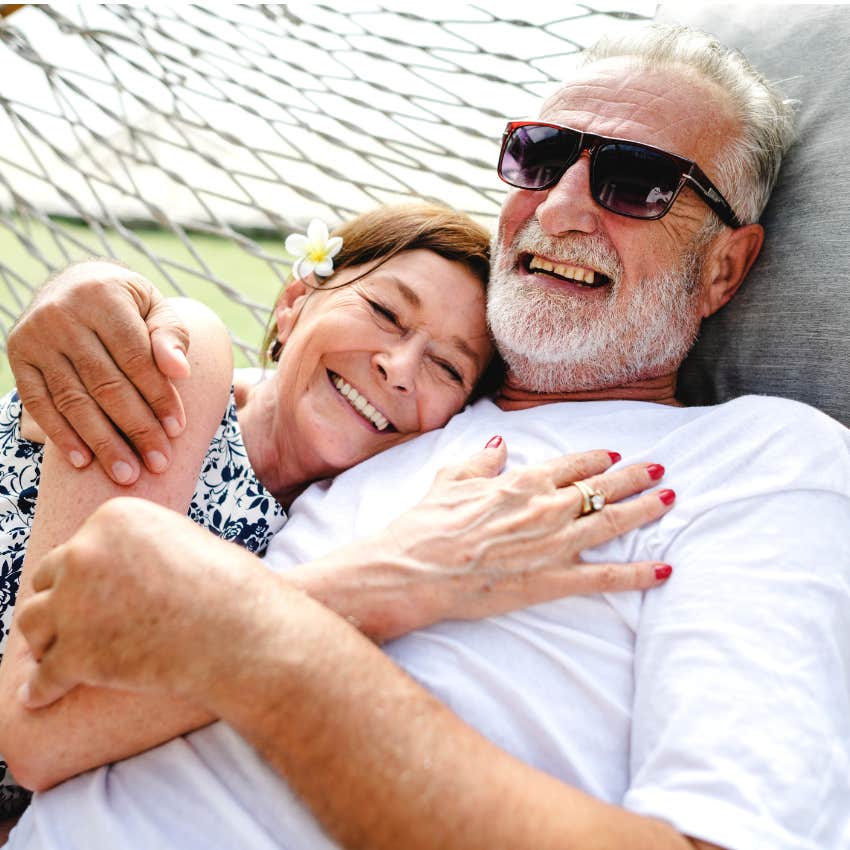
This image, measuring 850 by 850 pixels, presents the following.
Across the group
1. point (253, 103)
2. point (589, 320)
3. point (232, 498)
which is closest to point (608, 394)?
point (589, 320)

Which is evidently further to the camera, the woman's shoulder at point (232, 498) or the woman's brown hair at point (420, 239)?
the woman's brown hair at point (420, 239)

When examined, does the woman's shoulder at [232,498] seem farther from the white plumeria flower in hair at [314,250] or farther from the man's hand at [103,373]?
the white plumeria flower in hair at [314,250]

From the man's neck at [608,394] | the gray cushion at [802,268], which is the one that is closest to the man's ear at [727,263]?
the gray cushion at [802,268]

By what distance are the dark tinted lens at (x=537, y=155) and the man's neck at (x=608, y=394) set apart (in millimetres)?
415

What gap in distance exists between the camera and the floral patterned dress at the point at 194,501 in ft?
4.73

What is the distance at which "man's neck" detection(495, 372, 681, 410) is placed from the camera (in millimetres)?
1720

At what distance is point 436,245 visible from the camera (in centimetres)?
175

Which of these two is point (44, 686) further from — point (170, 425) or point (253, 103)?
point (253, 103)

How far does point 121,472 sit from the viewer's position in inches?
51.0

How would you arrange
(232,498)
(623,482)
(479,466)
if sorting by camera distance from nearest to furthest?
1. (623,482)
2. (479,466)
3. (232,498)

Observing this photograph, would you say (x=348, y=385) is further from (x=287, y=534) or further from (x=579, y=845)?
(x=579, y=845)

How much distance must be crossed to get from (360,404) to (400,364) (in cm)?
14

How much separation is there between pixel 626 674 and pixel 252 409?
99cm

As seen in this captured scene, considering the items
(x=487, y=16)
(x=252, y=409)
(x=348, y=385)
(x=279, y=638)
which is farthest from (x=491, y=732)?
(x=487, y=16)
